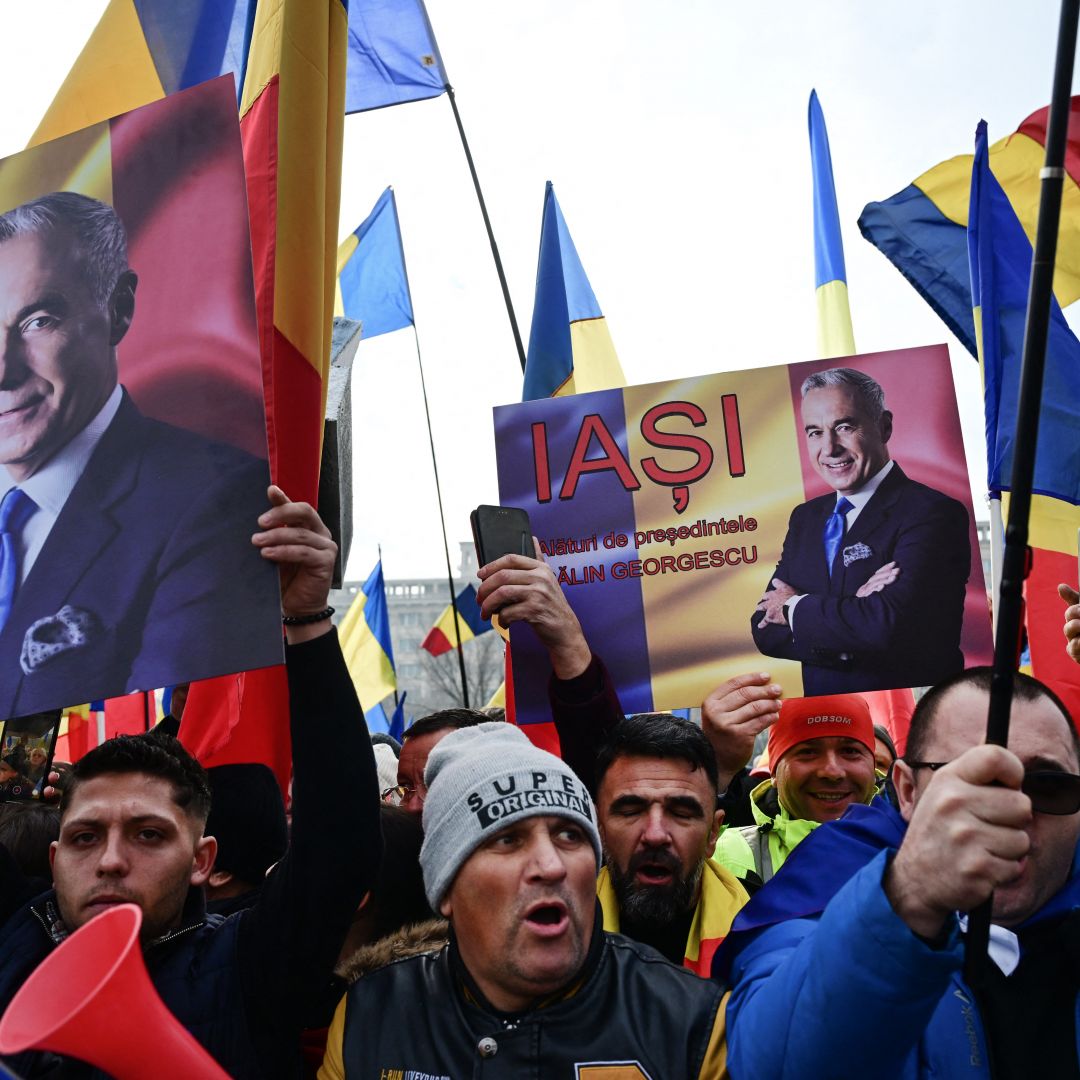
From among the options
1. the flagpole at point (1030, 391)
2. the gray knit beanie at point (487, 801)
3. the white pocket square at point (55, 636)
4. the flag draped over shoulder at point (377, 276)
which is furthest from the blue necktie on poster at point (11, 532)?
the flag draped over shoulder at point (377, 276)

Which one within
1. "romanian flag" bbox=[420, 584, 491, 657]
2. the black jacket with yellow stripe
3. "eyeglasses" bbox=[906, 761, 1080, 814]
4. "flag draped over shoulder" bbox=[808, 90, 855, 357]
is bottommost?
the black jacket with yellow stripe

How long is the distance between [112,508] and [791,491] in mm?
2015

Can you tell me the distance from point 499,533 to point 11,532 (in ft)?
3.97

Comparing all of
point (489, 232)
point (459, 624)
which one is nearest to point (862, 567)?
point (489, 232)

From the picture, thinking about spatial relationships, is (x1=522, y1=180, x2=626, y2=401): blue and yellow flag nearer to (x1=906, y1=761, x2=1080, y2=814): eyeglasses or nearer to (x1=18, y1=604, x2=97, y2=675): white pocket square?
(x1=18, y1=604, x2=97, y2=675): white pocket square

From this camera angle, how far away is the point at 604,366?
6.69 m

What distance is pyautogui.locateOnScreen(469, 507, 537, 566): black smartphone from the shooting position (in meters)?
3.33

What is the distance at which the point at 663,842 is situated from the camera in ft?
9.95

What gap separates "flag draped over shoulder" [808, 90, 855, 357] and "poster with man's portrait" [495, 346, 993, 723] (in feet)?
8.17

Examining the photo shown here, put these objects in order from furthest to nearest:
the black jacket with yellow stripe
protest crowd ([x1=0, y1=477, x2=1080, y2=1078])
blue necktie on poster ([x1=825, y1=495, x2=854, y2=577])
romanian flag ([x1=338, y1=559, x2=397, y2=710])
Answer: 1. romanian flag ([x1=338, y1=559, x2=397, y2=710])
2. blue necktie on poster ([x1=825, y1=495, x2=854, y2=577])
3. the black jacket with yellow stripe
4. protest crowd ([x1=0, y1=477, x2=1080, y2=1078])

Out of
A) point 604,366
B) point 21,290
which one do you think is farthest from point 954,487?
point 604,366

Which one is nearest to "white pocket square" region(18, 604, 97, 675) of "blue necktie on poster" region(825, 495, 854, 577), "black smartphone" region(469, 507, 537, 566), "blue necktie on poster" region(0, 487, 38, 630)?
"blue necktie on poster" region(0, 487, 38, 630)

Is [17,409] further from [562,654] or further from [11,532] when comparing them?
[562,654]

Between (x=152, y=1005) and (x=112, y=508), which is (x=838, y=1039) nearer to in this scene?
(x=152, y=1005)
